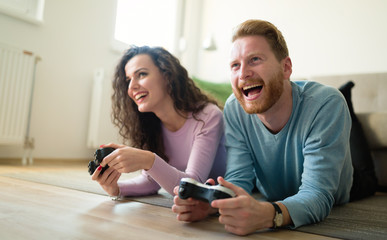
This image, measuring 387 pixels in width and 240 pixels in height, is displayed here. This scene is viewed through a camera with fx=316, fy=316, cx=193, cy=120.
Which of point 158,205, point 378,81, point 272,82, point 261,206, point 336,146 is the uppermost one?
point 378,81

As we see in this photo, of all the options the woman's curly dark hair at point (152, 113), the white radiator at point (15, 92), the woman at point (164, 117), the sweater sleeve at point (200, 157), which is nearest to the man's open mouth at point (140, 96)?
the woman at point (164, 117)

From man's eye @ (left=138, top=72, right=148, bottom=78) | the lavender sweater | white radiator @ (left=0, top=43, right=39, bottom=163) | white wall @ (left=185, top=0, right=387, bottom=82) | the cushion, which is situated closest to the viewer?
the lavender sweater

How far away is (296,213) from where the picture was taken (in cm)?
75

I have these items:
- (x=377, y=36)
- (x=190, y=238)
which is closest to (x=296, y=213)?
(x=190, y=238)

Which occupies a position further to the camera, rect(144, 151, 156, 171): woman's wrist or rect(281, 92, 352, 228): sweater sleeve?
rect(144, 151, 156, 171): woman's wrist

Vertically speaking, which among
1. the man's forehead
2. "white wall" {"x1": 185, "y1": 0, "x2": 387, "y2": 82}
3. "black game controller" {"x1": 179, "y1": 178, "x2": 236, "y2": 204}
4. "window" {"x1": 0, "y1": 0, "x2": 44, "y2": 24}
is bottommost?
"black game controller" {"x1": 179, "y1": 178, "x2": 236, "y2": 204}

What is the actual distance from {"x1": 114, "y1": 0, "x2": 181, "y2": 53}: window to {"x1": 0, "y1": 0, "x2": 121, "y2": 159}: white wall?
0.78ft

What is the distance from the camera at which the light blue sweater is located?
808 mm

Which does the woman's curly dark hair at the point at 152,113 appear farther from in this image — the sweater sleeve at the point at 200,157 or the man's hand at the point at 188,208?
the man's hand at the point at 188,208

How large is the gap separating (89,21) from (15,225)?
7.79 ft

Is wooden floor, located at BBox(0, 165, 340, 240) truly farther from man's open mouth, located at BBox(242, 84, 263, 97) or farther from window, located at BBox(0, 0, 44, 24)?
window, located at BBox(0, 0, 44, 24)

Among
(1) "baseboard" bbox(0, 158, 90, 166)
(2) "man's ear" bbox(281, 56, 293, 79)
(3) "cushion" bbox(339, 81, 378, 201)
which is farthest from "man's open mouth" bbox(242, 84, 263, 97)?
(1) "baseboard" bbox(0, 158, 90, 166)

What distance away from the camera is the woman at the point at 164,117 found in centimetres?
113

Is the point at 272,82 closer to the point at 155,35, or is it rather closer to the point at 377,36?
the point at 377,36
